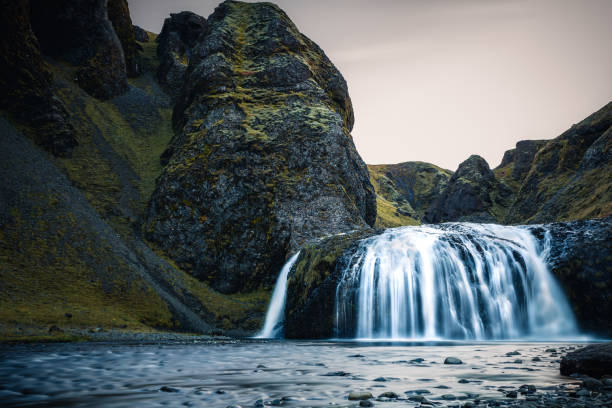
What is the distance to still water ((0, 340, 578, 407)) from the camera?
5453mm

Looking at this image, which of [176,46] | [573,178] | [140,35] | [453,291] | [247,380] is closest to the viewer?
[247,380]

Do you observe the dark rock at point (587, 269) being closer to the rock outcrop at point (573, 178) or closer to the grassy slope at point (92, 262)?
the rock outcrop at point (573, 178)

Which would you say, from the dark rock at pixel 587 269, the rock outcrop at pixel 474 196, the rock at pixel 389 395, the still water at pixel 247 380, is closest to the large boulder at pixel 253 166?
the dark rock at pixel 587 269

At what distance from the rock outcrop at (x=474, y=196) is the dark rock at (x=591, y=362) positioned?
85.6 meters

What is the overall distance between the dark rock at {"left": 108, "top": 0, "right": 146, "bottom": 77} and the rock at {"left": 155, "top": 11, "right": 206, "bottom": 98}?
5037 millimetres

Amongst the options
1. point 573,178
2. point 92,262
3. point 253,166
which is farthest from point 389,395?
point 573,178

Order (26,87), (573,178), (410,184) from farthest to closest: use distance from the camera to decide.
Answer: (410,184)
(573,178)
(26,87)

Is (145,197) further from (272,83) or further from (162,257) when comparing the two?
(272,83)

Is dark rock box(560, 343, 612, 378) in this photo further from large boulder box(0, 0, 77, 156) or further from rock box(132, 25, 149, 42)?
rock box(132, 25, 149, 42)

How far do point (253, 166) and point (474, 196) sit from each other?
70.4m

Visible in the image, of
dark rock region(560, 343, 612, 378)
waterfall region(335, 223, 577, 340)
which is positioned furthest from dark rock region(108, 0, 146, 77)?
dark rock region(560, 343, 612, 378)

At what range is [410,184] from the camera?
561 feet

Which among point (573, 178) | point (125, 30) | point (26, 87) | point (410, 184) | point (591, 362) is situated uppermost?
point (410, 184)

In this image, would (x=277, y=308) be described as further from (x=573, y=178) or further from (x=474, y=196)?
(x=474, y=196)
